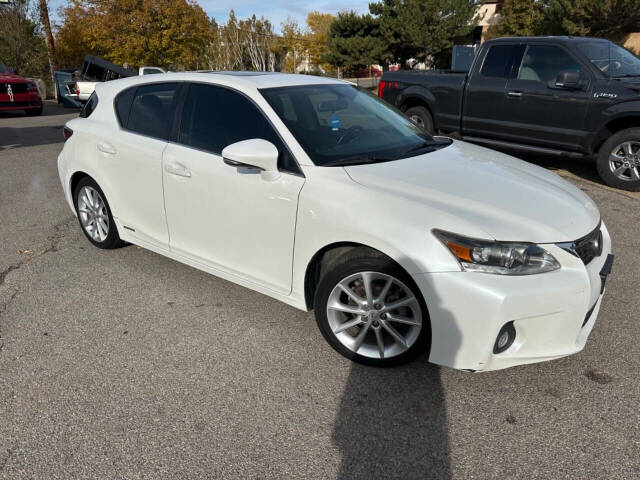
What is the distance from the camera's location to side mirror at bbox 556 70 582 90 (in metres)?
6.71

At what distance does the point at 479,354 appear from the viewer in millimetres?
2520

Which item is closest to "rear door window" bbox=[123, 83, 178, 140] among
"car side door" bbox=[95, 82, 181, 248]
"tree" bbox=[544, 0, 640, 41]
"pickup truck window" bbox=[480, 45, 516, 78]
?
"car side door" bbox=[95, 82, 181, 248]

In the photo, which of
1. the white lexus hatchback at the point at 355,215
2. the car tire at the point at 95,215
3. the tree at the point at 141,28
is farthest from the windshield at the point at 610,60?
the tree at the point at 141,28

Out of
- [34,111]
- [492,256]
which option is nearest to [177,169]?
[492,256]

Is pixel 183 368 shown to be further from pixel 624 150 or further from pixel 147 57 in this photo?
pixel 147 57

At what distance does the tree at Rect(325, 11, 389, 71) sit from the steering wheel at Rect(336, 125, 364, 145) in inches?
1290

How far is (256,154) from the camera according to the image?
2.95 meters

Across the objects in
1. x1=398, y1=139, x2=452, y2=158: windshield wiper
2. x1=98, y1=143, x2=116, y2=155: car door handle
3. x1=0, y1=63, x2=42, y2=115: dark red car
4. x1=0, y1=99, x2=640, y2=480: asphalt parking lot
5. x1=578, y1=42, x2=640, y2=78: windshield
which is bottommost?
x1=0, y1=63, x2=42, y2=115: dark red car

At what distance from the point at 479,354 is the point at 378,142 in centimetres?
161

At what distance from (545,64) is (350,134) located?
5310 millimetres

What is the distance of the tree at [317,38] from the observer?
57.6 meters

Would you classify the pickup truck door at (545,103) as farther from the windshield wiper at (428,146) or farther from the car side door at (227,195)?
the car side door at (227,195)

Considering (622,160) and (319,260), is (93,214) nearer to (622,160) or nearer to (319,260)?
(319,260)

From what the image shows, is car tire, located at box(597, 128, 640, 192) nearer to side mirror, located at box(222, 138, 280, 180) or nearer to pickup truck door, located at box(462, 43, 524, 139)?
pickup truck door, located at box(462, 43, 524, 139)
